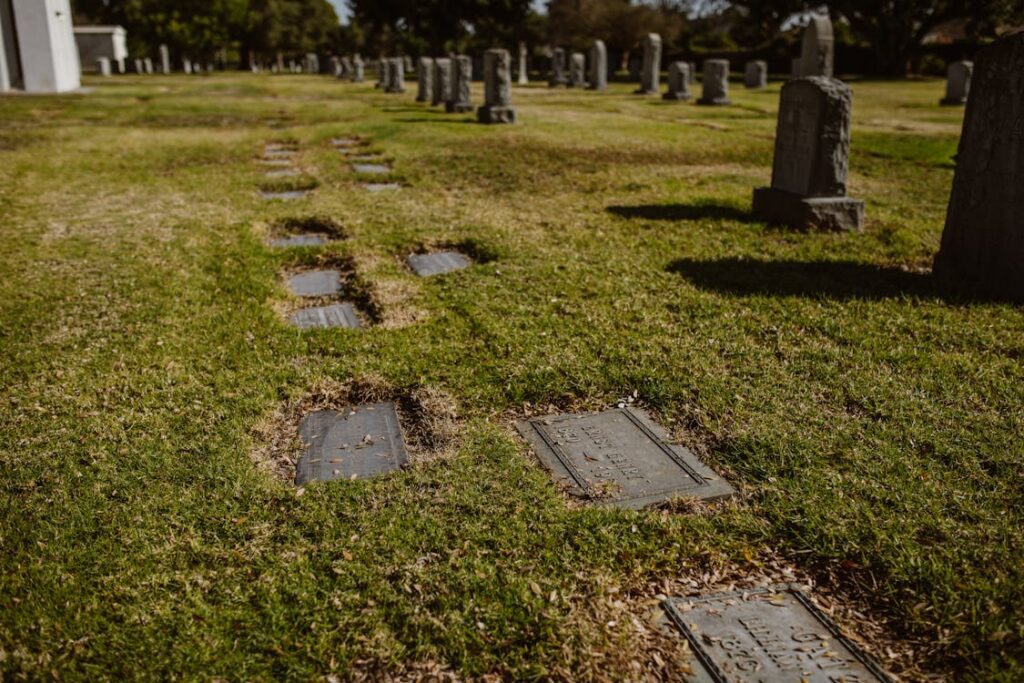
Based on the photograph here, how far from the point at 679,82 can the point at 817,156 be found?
19007 millimetres

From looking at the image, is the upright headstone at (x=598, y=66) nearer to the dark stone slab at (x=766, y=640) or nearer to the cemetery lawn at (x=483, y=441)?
the cemetery lawn at (x=483, y=441)

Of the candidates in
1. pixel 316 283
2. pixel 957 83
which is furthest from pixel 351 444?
pixel 957 83

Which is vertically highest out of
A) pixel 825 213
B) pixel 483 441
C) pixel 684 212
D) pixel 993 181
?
pixel 993 181

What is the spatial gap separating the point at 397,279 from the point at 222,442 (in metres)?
2.60

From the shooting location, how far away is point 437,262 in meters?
6.26

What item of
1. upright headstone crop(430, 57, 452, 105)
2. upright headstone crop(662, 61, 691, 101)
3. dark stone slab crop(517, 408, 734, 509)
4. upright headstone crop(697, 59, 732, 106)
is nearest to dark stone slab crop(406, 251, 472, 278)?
dark stone slab crop(517, 408, 734, 509)

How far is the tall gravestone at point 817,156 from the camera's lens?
7.02m

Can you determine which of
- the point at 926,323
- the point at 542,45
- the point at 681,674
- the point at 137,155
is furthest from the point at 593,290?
the point at 542,45

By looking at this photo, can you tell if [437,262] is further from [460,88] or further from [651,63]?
[651,63]

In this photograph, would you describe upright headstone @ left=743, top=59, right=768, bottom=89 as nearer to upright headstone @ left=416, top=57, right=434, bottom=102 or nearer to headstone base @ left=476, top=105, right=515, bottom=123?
upright headstone @ left=416, top=57, right=434, bottom=102

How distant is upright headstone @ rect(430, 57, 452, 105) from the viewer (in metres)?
20.8

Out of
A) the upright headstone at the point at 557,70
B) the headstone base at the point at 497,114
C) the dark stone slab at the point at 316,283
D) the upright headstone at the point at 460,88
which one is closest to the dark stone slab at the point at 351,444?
the dark stone slab at the point at 316,283

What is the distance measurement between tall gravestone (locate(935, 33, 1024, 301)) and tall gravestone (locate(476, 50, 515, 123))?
1259 cm

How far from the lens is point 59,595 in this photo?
2434 millimetres
